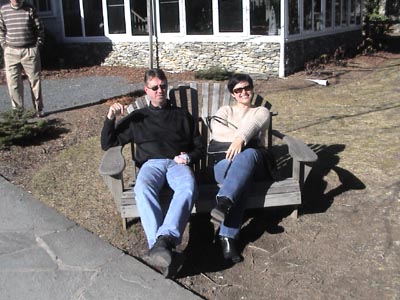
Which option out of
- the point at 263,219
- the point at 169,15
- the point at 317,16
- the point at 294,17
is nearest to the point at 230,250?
the point at 263,219

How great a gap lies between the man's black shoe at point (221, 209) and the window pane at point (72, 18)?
546 inches

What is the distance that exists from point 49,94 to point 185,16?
173 inches

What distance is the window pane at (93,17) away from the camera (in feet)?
51.6

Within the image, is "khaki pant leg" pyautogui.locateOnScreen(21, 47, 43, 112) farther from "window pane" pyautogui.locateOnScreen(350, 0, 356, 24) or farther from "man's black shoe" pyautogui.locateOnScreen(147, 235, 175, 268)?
"window pane" pyautogui.locateOnScreen(350, 0, 356, 24)

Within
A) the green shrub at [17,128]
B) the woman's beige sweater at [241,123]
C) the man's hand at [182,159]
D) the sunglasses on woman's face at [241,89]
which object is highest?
the sunglasses on woman's face at [241,89]

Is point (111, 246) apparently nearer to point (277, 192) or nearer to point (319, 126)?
point (277, 192)

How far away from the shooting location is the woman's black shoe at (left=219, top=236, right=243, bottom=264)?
11.9 feet

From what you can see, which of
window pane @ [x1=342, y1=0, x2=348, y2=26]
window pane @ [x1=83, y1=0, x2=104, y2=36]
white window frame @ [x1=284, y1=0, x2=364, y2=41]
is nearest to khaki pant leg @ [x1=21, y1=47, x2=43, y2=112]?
white window frame @ [x1=284, y1=0, x2=364, y2=41]

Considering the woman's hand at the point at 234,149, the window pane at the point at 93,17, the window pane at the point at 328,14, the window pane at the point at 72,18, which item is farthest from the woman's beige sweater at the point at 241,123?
the window pane at the point at 72,18

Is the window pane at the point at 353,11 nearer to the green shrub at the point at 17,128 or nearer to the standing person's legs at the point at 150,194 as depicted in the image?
the green shrub at the point at 17,128

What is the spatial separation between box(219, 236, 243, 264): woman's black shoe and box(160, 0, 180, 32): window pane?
11.1m

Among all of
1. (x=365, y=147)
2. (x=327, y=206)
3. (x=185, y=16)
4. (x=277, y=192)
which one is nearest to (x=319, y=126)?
(x=365, y=147)

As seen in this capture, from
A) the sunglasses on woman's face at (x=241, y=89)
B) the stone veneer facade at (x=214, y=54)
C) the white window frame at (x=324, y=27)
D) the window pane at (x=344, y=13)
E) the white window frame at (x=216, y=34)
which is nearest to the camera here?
the sunglasses on woman's face at (x=241, y=89)

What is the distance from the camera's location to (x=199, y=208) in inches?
151
